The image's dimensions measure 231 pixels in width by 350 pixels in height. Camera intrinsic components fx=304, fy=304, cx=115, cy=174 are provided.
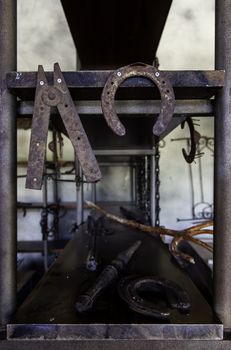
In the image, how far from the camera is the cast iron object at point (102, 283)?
0.58 meters

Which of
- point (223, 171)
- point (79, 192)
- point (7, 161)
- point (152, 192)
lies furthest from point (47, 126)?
point (79, 192)

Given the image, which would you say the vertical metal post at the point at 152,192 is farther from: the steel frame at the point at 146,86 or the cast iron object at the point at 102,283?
the steel frame at the point at 146,86

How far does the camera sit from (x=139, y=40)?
1.00 m

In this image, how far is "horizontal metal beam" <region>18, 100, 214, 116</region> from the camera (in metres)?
0.59

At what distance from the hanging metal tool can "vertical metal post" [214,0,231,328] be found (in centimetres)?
22

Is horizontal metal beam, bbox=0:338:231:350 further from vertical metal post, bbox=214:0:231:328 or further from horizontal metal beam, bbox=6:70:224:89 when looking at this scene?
horizontal metal beam, bbox=6:70:224:89

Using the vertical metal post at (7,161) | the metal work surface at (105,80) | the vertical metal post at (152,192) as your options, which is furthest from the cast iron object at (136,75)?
the vertical metal post at (152,192)

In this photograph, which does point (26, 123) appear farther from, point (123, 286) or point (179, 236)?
point (123, 286)

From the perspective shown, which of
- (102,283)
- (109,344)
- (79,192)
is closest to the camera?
(109,344)

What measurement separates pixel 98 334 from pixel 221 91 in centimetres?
48

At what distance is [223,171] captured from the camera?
0.54 meters

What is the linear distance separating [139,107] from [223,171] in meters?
0.20

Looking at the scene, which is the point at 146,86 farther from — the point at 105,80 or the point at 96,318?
the point at 96,318

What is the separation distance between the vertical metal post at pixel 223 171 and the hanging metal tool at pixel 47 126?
22 centimetres
